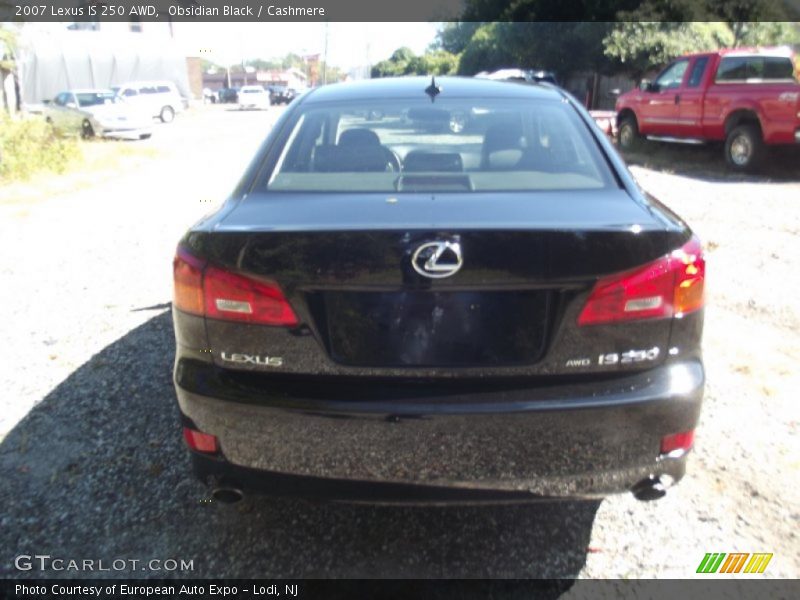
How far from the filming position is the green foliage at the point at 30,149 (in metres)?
12.2

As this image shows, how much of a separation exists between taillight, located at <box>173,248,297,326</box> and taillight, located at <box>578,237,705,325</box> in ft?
2.97

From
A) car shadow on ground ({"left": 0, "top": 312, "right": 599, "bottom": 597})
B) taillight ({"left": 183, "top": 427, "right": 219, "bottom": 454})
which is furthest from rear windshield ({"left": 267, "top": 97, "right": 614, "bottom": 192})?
car shadow on ground ({"left": 0, "top": 312, "right": 599, "bottom": 597})

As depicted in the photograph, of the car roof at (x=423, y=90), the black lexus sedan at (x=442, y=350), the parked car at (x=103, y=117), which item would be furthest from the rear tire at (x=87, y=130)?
the black lexus sedan at (x=442, y=350)

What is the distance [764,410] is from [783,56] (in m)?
10.2

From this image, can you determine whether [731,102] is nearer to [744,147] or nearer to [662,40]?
[744,147]

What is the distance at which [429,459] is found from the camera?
2184 mm

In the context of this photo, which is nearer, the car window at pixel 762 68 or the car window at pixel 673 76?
the car window at pixel 762 68

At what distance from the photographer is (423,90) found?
3.47 metres

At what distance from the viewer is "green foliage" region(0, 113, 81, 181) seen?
12.2 meters

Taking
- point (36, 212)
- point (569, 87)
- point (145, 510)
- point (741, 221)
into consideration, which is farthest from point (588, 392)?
point (569, 87)

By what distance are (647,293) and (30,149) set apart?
13.2m

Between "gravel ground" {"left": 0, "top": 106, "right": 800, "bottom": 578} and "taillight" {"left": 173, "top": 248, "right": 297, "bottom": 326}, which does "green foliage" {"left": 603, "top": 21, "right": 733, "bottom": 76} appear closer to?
"gravel ground" {"left": 0, "top": 106, "right": 800, "bottom": 578}

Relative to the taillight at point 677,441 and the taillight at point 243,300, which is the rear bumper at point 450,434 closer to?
the taillight at point 677,441

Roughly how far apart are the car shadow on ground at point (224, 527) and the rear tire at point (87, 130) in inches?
817
